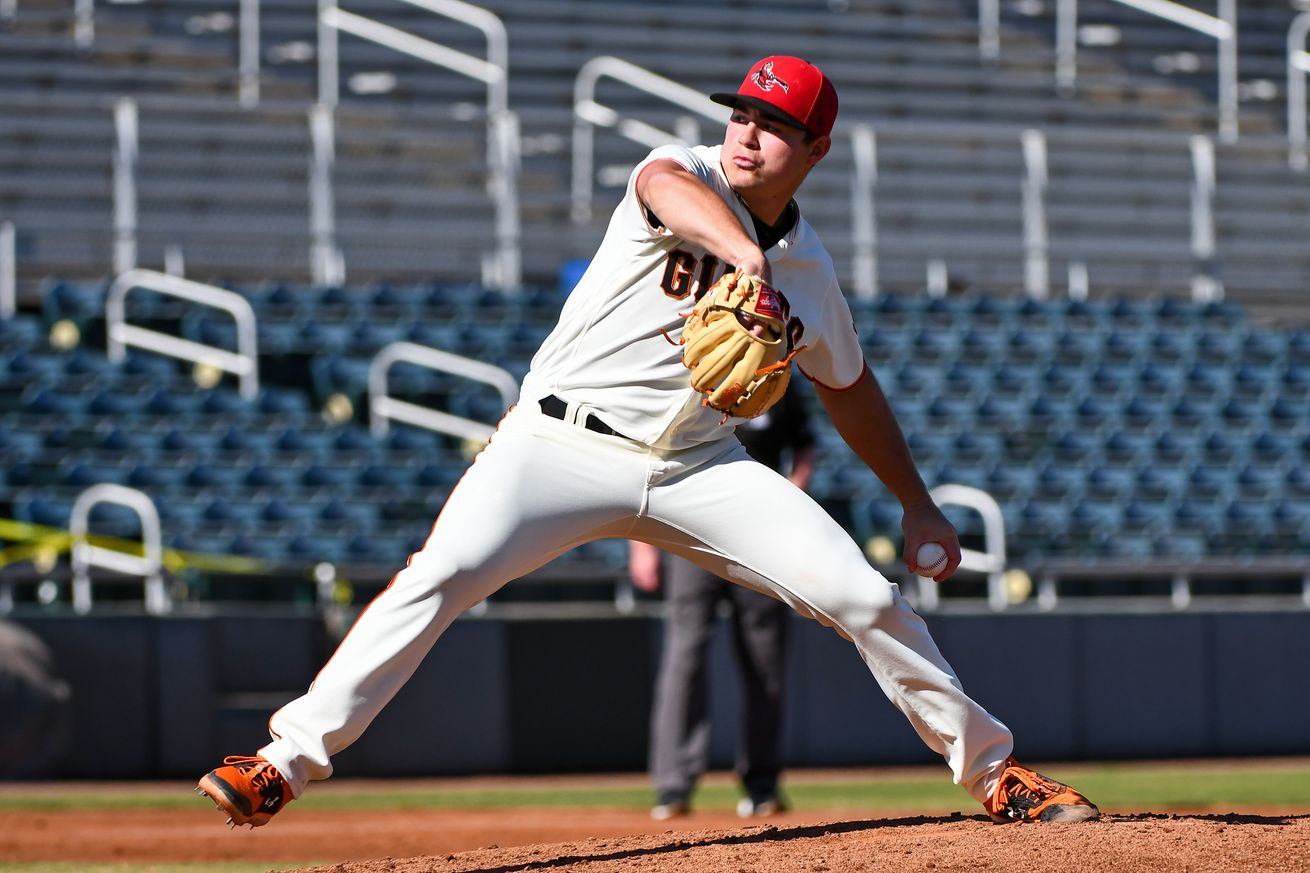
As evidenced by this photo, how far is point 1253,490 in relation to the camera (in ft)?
38.0

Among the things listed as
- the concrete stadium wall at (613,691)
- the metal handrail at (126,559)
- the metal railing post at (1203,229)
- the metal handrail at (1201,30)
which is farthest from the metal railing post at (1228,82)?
the metal handrail at (126,559)

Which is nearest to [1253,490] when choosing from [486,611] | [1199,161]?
[1199,161]

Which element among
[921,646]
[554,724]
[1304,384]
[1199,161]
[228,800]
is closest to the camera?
[228,800]

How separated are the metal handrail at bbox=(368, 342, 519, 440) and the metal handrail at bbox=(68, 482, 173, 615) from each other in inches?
78.6

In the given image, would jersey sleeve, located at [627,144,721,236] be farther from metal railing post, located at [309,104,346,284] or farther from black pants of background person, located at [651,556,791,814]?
metal railing post, located at [309,104,346,284]

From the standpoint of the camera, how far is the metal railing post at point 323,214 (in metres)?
12.0

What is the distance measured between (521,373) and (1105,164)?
582 centimetres

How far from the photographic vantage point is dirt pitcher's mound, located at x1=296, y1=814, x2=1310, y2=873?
3.55m

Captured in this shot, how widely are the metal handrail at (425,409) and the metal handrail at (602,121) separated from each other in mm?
2949

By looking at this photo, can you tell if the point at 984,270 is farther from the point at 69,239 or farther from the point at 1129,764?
the point at 69,239

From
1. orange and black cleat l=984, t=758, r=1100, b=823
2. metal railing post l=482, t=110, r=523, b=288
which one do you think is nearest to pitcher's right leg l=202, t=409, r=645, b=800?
orange and black cleat l=984, t=758, r=1100, b=823

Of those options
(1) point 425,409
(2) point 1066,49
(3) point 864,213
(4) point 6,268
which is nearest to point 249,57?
(4) point 6,268

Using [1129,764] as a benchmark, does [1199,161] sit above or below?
above

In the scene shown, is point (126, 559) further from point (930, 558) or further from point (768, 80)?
point (768, 80)
